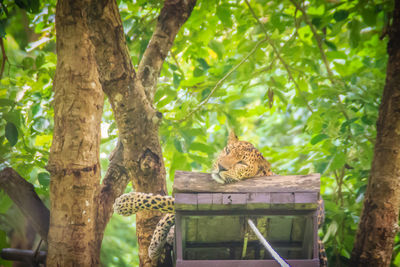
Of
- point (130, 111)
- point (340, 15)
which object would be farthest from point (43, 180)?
point (340, 15)

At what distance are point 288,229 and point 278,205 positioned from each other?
352mm

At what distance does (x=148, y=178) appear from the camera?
3.62 m

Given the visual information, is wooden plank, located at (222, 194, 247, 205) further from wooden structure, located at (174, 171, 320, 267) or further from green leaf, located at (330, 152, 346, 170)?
green leaf, located at (330, 152, 346, 170)

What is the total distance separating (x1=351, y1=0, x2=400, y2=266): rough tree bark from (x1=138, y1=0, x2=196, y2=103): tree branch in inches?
81.1

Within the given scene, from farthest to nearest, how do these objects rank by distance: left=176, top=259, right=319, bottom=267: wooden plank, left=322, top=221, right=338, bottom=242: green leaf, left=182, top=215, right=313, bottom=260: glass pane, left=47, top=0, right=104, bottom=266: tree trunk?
left=322, top=221, right=338, bottom=242: green leaf
left=47, top=0, right=104, bottom=266: tree trunk
left=182, top=215, right=313, bottom=260: glass pane
left=176, top=259, right=319, bottom=267: wooden plank

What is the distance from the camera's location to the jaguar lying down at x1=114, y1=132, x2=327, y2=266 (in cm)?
312

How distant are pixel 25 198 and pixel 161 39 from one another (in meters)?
1.87

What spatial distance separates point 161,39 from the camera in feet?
13.4

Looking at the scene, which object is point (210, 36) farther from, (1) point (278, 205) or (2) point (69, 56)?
(1) point (278, 205)

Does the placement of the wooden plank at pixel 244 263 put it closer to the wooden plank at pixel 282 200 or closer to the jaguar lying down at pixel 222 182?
the wooden plank at pixel 282 200

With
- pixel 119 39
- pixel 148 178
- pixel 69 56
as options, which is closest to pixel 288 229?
pixel 148 178

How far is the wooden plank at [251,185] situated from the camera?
99.9 inches

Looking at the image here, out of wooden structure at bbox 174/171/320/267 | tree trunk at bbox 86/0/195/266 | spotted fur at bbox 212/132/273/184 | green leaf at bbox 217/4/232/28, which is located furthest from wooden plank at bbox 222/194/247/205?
green leaf at bbox 217/4/232/28

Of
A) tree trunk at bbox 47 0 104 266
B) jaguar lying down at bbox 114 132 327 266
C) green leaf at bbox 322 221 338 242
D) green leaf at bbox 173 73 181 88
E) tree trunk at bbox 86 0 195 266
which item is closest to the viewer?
jaguar lying down at bbox 114 132 327 266
